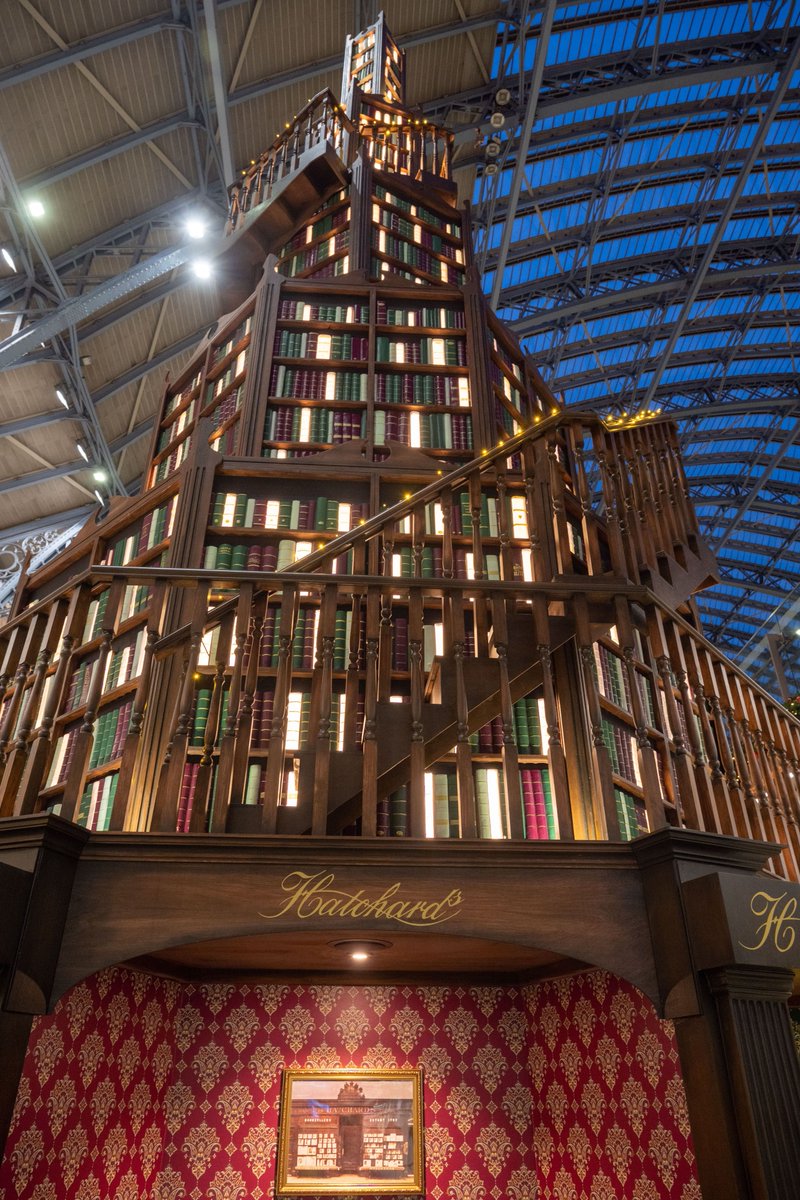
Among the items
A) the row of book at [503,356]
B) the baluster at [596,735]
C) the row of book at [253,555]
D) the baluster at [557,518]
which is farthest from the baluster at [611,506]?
the row of book at [503,356]

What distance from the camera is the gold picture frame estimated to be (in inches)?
112

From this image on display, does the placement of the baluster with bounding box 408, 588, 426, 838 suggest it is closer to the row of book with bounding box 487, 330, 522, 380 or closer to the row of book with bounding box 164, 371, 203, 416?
the row of book with bounding box 487, 330, 522, 380

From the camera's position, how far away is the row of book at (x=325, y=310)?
208 inches

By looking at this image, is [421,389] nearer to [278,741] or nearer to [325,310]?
[325,310]

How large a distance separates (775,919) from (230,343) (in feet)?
16.4

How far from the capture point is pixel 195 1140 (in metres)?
2.90

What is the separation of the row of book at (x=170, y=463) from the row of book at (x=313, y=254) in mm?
1546

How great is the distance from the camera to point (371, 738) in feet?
7.71

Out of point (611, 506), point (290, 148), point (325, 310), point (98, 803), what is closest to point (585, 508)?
point (611, 506)

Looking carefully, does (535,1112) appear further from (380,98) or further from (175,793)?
(380,98)

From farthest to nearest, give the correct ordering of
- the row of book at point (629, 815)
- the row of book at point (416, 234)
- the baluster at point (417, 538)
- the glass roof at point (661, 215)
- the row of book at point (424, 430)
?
the glass roof at point (661, 215) < the row of book at point (416, 234) < the row of book at point (424, 430) < the row of book at point (629, 815) < the baluster at point (417, 538)

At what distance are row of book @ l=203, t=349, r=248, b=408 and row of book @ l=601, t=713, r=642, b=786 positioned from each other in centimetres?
310

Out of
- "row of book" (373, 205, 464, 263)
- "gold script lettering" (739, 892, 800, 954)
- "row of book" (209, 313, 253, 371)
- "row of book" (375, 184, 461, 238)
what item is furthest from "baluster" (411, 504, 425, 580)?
"row of book" (375, 184, 461, 238)

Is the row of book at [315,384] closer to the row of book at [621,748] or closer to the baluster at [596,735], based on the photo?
the row of book at [621,748]
